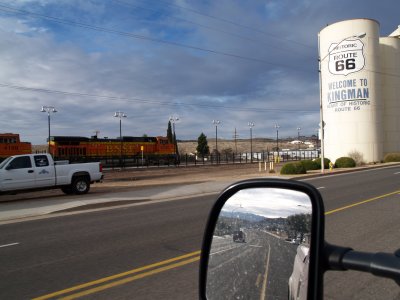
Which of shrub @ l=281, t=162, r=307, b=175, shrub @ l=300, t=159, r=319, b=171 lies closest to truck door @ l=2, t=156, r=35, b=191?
shrub @ l=281, t=162, r=307, b=175

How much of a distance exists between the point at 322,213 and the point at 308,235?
130 mm

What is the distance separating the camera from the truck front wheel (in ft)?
65.9

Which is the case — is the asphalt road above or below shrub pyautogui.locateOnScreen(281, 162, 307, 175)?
below

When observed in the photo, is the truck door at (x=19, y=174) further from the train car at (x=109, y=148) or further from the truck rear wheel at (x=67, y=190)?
the train car at (x=109, y=148)

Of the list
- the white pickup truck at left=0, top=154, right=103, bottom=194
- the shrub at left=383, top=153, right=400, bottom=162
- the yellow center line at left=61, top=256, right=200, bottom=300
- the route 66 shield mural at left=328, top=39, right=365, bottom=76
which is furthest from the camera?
the shrub at left=383, top=153, right=400, bottom=162

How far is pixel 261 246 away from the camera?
1.94m

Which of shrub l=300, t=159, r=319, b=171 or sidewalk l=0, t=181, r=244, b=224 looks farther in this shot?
shrub l=300, t=159, r=319, b=171

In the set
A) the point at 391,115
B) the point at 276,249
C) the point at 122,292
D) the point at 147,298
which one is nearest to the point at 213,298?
the point at 276,249

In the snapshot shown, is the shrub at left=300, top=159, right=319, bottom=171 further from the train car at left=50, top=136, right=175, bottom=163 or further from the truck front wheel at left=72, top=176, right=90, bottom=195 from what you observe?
the train car at left=50, top=136, right=175, bottom=163

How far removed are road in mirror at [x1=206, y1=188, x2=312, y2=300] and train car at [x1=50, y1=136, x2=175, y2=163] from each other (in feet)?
160

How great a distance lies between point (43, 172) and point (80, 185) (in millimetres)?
2041

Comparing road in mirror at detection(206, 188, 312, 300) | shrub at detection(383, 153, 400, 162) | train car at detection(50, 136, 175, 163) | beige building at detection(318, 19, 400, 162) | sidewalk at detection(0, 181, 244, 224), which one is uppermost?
beige building at detection(318, 19, 400, 162)

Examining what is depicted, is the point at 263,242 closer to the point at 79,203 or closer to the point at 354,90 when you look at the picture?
the point at 79,203

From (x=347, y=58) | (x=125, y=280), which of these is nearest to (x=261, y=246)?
(x=125, y=280)
